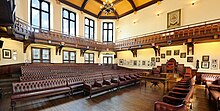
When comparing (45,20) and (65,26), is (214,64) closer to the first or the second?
(65,26)

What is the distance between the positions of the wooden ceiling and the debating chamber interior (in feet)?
0.34

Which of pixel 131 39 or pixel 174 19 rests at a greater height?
pixel 174 19

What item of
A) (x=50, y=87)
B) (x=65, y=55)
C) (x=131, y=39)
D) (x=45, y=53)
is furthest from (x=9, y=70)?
(x=131, y=39)

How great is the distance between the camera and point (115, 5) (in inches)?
554

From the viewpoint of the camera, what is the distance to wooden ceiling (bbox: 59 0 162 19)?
1228 cm

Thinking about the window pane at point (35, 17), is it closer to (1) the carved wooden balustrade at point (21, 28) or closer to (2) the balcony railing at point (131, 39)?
(2) the balcony railing at point (131, 39)

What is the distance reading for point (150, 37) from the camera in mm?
10852

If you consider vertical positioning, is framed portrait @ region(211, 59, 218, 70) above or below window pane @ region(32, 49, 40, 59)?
below

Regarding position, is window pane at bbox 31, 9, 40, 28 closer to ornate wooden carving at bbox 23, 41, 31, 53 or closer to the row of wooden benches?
ornate wooden carving at bbox 23, 41, 31, 53

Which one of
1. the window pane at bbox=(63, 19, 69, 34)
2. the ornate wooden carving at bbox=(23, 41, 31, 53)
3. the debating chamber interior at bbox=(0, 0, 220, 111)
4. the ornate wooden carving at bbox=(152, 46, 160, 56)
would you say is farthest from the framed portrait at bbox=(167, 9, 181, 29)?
the ornate wooden carving at bbox=(23, 41, 31, 53)

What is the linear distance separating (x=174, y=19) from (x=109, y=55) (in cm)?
878

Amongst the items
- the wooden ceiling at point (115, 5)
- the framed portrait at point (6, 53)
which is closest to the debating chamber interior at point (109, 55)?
the framed portrait at point (6, 53)

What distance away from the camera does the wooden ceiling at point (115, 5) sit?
1228 cm

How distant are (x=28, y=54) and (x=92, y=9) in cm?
884
